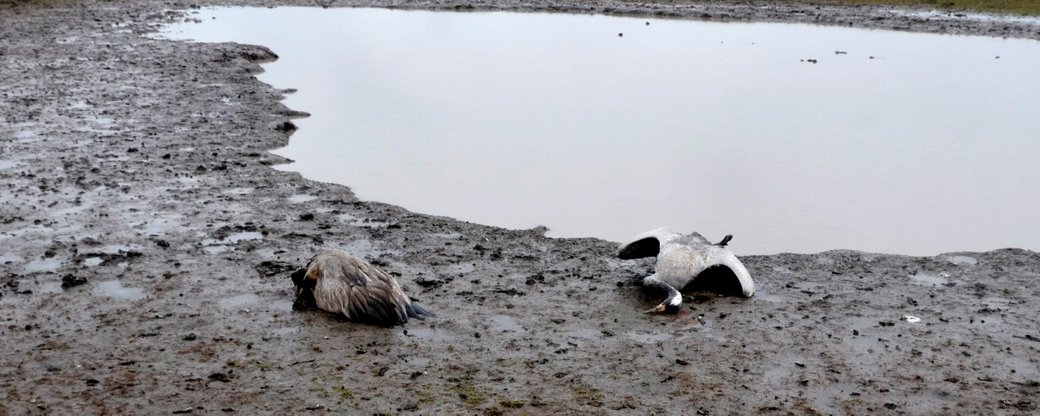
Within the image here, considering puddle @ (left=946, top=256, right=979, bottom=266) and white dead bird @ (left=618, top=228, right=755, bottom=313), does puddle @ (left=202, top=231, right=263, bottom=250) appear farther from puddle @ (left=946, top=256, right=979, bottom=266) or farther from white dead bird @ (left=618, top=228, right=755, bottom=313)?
puddle @ (left=946, top=256, right=979, bottom=266)

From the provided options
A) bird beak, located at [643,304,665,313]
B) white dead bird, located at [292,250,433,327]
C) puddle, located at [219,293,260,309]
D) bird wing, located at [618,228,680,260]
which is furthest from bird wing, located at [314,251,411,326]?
bird wing, located at [618,228,680,260]

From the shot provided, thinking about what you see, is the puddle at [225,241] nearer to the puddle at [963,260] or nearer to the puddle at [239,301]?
the puddle at [239,301]

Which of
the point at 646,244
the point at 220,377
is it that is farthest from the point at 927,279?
the point at 220,377

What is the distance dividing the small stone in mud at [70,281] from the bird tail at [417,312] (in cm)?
242

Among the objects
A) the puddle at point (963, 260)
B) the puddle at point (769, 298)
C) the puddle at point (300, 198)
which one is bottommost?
the puddle at point (769, 298)

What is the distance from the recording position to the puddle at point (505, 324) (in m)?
6.58

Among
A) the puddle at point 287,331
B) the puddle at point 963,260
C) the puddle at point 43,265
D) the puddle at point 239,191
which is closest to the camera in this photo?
the puddle at point 287,331

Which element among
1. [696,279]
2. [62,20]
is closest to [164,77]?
[62,20]

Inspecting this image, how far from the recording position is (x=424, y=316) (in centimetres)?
671

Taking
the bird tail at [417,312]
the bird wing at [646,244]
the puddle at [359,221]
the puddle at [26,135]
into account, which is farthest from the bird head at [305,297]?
the puddle at [26,135]

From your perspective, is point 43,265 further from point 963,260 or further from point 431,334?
point 963,260

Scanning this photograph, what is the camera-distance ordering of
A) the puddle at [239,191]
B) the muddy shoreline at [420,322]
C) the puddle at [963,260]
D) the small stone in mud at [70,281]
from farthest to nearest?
Answer: 1. the puddle at [239,191]
2. the puddle at [963,260]
3. the small stone in mud at [70,281]
4. the muddy shoreline at [420,322]

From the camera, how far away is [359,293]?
21.7ft

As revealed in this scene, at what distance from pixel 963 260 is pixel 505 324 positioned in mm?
4071
